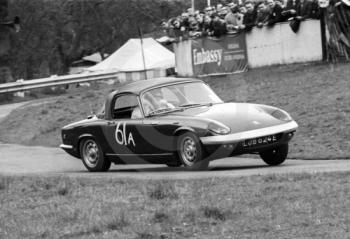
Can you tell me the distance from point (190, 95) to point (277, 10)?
11.5 metres

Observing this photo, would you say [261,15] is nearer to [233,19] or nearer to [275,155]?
[233,19]

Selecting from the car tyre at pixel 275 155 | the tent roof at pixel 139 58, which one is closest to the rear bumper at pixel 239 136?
the car tyre at pixel 275 155

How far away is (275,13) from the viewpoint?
24.9 metres

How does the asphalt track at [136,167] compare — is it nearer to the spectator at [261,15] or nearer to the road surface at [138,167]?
the road surface at [138,167]

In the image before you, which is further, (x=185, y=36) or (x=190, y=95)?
(x=185, y=36)

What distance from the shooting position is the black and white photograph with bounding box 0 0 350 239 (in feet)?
25.9

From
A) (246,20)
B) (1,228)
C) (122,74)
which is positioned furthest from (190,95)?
(122,74)

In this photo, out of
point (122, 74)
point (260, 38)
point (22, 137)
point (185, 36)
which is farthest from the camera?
point (122, 74)

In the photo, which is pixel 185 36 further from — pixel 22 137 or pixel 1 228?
pixel 1 228

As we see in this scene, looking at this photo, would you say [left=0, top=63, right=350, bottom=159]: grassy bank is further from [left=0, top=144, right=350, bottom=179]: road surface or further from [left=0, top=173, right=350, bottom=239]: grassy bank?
[left=0, top=173, right=350, bottom=239]: grassy bank

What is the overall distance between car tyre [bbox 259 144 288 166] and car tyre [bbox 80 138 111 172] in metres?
2.73

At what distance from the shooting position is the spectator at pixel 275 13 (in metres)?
24.8

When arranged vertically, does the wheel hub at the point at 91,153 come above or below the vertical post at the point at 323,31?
below

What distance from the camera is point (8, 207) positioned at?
31.4ft
